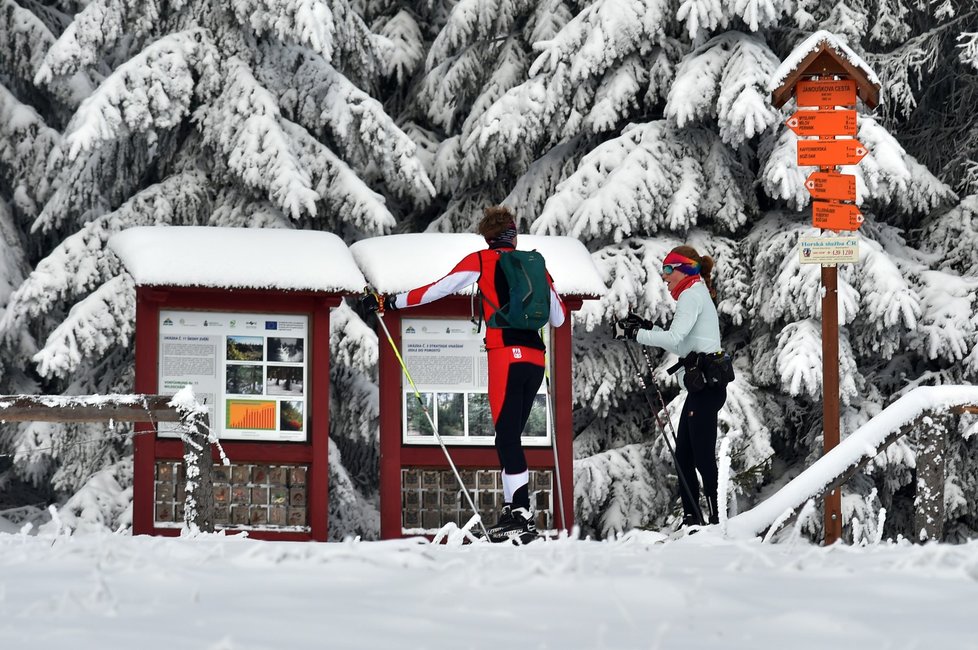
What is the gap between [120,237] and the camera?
31.0 ft

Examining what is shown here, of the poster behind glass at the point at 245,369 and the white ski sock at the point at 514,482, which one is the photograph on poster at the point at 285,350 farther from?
the white ski sock at the point at 514,482

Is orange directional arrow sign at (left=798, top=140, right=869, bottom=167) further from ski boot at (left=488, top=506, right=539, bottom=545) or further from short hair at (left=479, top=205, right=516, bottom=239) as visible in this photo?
ski boot at (left=488, top=506, right=539, bottom=545)

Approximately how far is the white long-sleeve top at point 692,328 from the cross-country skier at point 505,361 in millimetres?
917

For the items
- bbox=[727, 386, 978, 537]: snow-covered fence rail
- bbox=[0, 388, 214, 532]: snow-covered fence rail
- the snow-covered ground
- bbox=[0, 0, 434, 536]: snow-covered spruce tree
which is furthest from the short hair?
bbox=[0, 0, 434, 536]: snow-covered spruce tree

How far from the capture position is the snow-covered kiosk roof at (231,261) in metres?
9.02

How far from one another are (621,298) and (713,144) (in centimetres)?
196

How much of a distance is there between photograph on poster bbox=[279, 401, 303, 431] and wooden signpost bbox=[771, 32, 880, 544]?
355 cm

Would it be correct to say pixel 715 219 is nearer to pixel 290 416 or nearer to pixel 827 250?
pixel 827 250

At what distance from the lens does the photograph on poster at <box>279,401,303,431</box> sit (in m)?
9.47

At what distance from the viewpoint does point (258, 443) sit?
9.41m

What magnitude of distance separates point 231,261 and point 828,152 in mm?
4098

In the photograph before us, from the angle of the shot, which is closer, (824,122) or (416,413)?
(824,122)

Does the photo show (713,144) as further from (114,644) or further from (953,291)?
(114,644)

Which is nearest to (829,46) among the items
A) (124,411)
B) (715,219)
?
(715,219)
